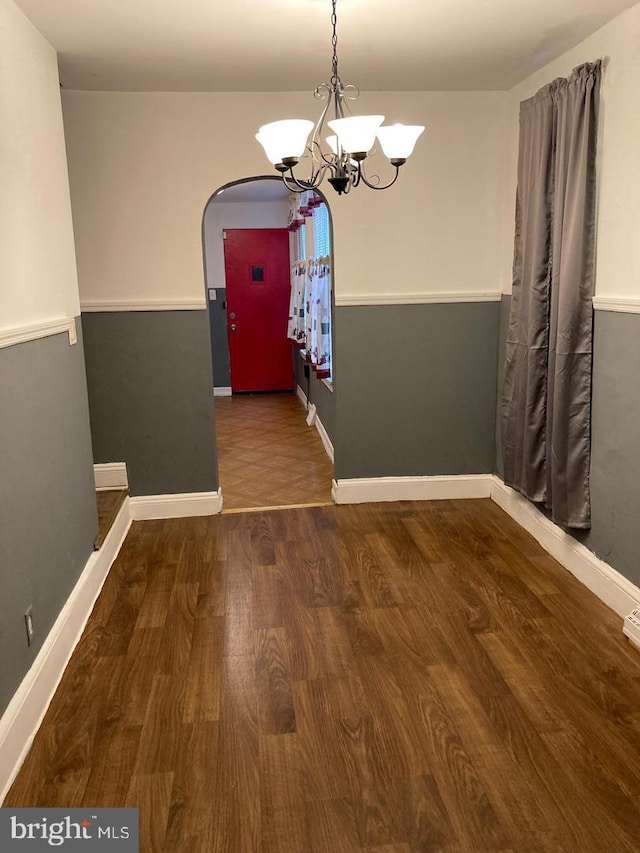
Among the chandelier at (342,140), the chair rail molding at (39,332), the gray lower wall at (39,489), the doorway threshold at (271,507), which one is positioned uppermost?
the chandelier at (342,140)

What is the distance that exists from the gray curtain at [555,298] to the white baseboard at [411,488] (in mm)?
603

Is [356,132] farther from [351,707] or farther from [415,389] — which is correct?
[415,389]

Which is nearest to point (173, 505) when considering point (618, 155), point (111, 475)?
point (111, 475)

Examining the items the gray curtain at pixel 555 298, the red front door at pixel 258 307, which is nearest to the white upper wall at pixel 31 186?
the gray curtain at pixel 555 298

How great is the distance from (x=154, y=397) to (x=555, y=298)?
236 cm

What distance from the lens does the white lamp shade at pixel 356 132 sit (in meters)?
2.29

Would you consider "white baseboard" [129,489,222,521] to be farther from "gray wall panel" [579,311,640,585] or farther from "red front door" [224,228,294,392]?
"red front door" [224,228,294,392]

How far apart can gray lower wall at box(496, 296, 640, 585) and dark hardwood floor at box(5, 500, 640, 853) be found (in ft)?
0.89

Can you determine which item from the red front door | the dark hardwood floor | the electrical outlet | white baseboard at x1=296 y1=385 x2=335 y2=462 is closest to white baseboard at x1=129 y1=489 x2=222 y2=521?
the dark hardwood floor

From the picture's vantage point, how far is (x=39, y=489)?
261cm

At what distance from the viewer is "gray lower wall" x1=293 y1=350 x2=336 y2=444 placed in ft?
17.6

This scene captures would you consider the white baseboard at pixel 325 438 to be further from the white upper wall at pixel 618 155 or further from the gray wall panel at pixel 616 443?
the white upper wall at pixel 618 155

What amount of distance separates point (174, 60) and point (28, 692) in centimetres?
284

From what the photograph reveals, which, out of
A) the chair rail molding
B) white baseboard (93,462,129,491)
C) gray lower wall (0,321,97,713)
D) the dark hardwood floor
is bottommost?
the dark hardwood floor
